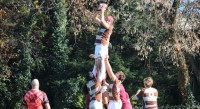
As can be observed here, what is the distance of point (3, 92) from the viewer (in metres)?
20.9

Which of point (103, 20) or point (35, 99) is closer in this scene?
point (103, 20)

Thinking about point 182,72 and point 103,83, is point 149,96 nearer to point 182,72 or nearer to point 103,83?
point 103,83

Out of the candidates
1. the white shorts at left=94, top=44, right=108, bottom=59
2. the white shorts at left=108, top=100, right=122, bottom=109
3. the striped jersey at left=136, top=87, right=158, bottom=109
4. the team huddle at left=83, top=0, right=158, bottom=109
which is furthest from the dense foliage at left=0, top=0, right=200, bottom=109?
the white shorts at left=94, top=44, right=108, bottom=59

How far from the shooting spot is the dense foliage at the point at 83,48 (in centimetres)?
1934

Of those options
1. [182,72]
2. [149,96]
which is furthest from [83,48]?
[149,96]

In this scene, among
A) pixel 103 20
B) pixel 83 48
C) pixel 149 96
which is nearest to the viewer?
pixel 103 20

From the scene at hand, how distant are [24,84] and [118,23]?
561 cm

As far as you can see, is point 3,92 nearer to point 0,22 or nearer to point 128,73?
point 0,22

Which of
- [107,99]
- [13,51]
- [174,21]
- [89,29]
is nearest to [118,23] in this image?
[89,29]

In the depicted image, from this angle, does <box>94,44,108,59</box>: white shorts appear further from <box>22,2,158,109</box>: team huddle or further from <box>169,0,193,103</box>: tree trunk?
<box>169,0,193,103</box>: tree trunk

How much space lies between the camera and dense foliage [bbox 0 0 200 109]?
63.5ft

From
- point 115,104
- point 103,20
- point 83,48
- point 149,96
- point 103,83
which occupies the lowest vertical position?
point 115,104

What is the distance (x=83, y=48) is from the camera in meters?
22.8

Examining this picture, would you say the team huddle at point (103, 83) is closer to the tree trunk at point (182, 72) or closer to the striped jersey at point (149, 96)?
the striped jersey at point (149, 96)
